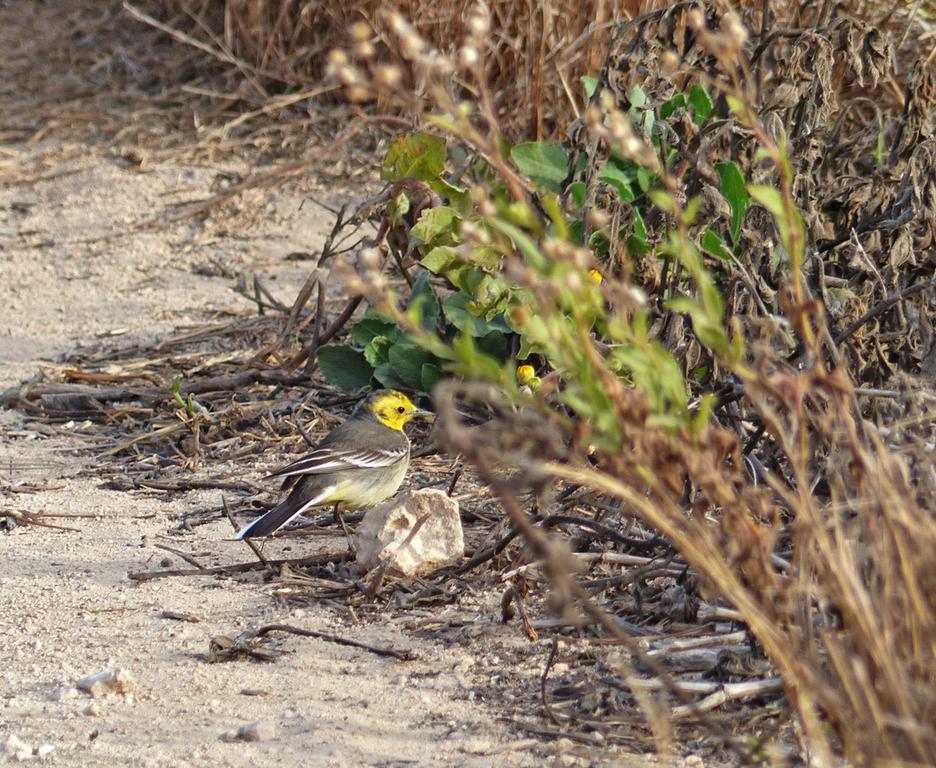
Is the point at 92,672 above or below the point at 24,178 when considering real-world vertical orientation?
above

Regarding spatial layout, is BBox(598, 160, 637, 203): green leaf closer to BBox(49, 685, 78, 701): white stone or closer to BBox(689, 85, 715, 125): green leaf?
BBox(689, 85, 715, 125): green leaf

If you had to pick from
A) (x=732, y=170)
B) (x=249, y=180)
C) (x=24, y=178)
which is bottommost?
(x=24, y=178)

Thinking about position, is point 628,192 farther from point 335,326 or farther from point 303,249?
point 303,249

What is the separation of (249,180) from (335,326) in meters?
2.75

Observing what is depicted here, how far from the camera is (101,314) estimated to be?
323 inches

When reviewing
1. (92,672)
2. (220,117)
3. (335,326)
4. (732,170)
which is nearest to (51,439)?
(335,326)

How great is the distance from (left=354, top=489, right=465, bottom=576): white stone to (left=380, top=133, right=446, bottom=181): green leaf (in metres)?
1.78

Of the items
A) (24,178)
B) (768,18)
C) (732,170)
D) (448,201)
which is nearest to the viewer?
(732,170)

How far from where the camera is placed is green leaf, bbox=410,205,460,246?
5828 millimetres

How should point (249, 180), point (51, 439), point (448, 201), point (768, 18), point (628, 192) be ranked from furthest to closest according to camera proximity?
point (249, 180) → point (51, 439) → point (448, 201) → point (768, 18) → point (628, 192)

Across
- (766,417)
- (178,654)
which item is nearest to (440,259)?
(178,654)

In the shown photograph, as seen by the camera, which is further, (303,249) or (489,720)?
(303,249)

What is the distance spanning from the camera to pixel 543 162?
18.3ft

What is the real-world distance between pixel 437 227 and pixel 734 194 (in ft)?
4.69
